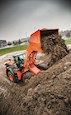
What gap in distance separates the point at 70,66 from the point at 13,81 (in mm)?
3805

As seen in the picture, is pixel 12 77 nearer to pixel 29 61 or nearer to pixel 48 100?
Result: pixel 29 61

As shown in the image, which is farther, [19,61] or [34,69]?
[19,61]

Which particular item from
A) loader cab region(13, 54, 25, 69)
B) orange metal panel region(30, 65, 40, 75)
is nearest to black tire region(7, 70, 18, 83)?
loader cab region(13, 54, 25, 69)

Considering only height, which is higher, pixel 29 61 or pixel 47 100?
pixel 29 61

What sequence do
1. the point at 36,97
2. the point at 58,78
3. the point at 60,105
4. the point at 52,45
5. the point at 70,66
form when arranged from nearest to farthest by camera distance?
the point at 60,105 → the point at 36,97 → the point at 58,78 → the point at 70,66 → the point at 52,45

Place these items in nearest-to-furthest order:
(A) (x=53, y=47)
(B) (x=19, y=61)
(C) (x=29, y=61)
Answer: (A) (x=53, y=47)
(C) (x=29, y=61)
(B) (x=19, y=61)

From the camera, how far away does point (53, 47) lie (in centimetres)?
780

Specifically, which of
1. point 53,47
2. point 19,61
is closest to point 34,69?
point 19,61

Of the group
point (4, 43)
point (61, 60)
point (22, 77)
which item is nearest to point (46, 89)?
point (61, 60)

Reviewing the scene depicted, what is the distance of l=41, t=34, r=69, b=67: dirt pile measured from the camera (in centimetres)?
751

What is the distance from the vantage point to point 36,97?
5070 mm

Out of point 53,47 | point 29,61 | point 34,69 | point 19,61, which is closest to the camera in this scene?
point 53,47

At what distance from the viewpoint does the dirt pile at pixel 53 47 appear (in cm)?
751

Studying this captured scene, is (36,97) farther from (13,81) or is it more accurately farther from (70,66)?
(13,81)
